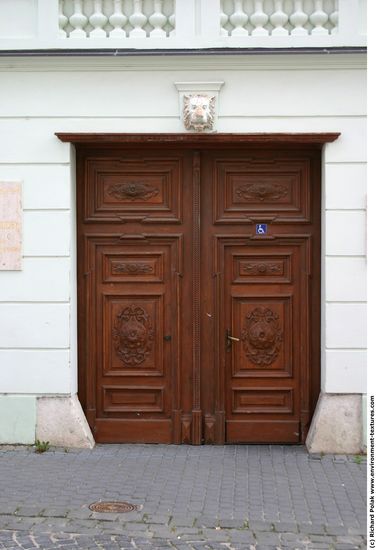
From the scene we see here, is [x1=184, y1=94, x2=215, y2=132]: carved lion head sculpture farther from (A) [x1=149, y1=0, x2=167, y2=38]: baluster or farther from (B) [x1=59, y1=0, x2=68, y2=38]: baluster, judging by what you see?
(B) [x1=59, y1=0, x2=68, y2=38]: baluster

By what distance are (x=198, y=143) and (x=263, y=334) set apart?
2.11m

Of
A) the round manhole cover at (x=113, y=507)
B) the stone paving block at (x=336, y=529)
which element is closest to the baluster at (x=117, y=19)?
the round manhole cover at (x=113, y=507)

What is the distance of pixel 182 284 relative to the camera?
30.6ft

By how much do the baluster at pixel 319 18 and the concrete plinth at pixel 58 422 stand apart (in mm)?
4495

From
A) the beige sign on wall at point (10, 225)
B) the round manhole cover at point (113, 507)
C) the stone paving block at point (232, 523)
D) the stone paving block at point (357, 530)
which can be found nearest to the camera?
the stone paving block at point (357, 530)

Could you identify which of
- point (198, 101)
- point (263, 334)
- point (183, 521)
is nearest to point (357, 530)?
point (183, 521)

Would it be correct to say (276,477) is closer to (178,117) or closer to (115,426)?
(115,426)

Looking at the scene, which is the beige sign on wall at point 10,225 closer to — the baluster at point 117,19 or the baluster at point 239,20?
the baluster at point 117,19

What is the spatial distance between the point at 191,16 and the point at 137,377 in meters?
3.77

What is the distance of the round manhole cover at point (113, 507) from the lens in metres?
7.04

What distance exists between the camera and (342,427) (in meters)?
8.91

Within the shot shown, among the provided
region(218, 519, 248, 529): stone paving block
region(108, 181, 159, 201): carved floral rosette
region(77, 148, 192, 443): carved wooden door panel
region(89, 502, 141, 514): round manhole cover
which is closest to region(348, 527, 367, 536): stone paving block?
region(218, 519, 248, 529): stone paving block

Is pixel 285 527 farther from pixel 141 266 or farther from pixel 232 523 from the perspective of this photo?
pixel 141 266

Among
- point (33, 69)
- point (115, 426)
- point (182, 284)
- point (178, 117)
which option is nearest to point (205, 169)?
point (178, 117)
